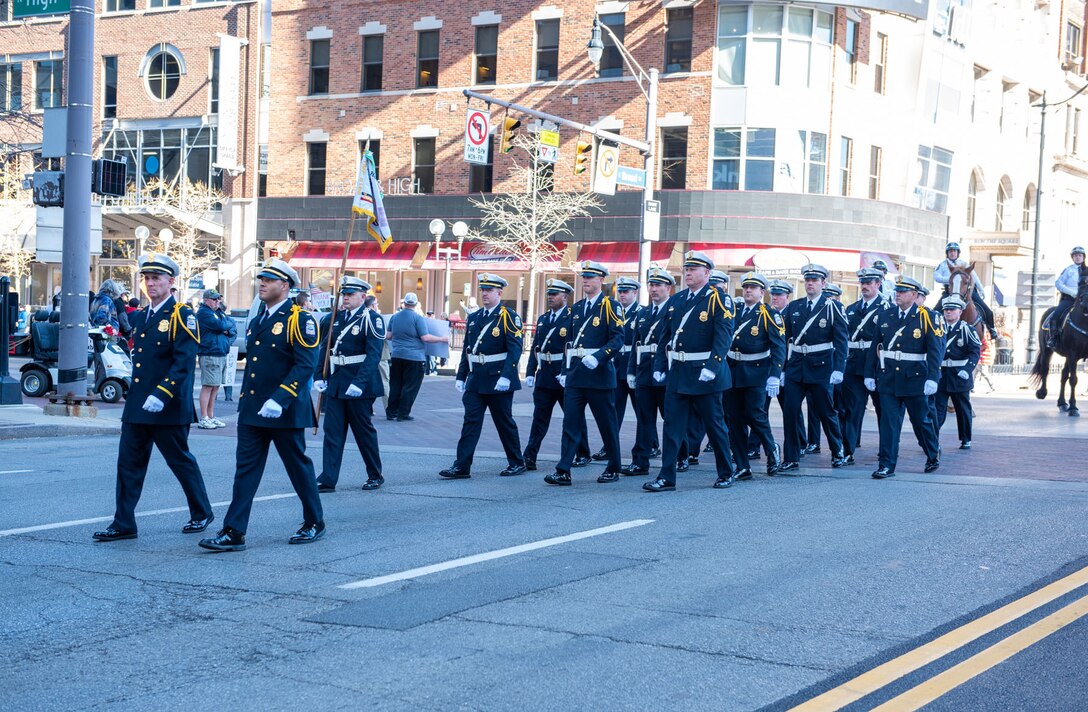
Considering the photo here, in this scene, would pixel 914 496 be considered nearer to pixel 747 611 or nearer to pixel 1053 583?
pixel 1053 583

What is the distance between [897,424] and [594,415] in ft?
10.4

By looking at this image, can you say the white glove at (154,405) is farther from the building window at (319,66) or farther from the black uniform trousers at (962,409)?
the building window at (319,66)

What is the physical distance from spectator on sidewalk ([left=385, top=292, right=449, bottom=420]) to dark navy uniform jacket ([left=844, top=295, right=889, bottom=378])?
6.66 meters

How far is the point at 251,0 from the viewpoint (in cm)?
4572

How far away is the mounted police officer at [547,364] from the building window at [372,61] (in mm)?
32397

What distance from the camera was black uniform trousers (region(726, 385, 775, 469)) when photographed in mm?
12109

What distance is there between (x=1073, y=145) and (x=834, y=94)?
23376 mm

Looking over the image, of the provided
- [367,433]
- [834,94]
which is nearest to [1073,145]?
[834,94]

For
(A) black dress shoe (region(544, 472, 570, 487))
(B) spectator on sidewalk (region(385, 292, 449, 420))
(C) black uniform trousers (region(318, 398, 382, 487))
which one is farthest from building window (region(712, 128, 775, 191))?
(C) black uniform trousers (region(318, 398, 382, 487))

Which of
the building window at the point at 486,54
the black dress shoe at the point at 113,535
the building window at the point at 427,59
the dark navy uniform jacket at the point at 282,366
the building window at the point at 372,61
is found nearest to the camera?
the dark navy uniform jacket at the point at 282,366

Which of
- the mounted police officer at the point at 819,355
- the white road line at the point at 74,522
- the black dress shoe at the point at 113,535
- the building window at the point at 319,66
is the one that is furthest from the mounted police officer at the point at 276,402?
the building window at the point at 319,66

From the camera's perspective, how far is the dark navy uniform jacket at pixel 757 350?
1232 cm

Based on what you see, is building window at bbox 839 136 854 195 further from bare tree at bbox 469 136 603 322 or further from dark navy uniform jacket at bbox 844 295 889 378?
dark navy uniform jacket at bbox 844 295 889 378

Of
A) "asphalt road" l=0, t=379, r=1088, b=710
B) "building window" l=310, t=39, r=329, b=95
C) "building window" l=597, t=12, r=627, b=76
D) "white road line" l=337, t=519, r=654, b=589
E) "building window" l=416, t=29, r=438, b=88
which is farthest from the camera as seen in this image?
"building window" l=310, t=39, r=329, b=95
